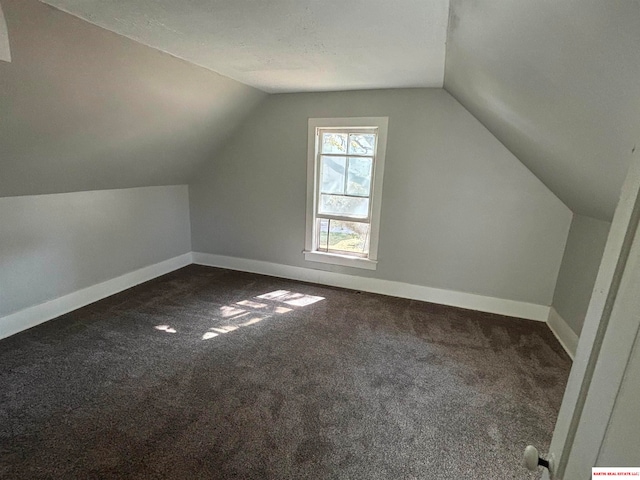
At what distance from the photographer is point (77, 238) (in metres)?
2.96

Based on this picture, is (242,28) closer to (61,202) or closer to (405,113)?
(405,113)

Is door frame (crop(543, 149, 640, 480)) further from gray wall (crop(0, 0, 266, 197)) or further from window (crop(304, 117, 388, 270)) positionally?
window (crop(304, 117, 388, 270))

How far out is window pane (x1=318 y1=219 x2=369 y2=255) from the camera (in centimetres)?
359

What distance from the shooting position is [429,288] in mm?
3365

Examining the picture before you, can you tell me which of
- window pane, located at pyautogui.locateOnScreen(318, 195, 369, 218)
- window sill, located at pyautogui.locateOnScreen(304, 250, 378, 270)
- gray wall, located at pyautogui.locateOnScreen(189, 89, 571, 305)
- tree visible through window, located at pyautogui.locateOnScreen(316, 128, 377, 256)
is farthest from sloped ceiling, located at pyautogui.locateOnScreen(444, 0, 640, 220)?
window sill, located at pyautogui.locateOnScreen(304, 250, 378, 270)

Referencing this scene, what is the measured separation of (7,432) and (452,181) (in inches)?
143

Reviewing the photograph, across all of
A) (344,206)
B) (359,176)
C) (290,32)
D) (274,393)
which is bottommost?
(274,393)

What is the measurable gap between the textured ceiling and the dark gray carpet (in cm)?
186

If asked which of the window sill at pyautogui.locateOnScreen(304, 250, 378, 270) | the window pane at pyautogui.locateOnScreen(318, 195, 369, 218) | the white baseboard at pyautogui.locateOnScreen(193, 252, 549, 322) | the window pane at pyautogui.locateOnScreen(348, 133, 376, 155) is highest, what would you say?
the window pane at pyautogui.locateOnScreen(348, 133, 376, 155)

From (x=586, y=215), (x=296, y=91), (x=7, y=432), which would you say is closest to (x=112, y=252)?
(x=7, y=432)

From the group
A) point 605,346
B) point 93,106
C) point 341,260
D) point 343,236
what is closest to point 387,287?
point 341,260

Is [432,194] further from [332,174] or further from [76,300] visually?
[76,300]

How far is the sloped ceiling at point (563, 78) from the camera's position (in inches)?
34.4

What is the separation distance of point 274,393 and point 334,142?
2589 millimetres
